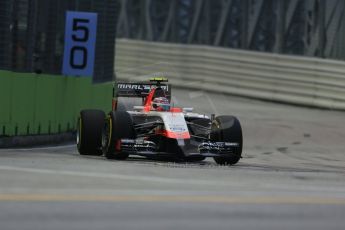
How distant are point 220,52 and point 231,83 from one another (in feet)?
5.28

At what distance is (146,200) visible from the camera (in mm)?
9492

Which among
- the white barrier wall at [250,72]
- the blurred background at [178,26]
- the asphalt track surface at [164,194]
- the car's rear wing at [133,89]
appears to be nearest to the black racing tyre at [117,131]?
the asphalt track surface at [164,194]

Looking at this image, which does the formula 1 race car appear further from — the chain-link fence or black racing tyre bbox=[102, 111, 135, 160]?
the chain-link fence

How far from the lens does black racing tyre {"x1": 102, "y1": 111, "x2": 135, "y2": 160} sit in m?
14.0

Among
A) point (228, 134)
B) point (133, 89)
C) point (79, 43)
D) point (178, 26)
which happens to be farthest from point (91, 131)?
point (178, 26)

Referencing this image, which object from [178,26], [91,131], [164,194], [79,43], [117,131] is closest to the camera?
[164,194]

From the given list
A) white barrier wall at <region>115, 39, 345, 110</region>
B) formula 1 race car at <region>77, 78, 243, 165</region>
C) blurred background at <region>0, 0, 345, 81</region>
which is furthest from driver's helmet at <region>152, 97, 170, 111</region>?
white barrier wall at <region>115, 39, 345, 110</region>

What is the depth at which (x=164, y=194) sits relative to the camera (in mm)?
10000

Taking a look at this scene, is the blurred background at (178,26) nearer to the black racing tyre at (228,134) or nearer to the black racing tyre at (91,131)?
the black racing tyre at (91,131)

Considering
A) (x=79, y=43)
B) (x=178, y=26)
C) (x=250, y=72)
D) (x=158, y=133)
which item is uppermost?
(x=79, y=43)

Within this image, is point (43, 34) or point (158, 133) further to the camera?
point (43, 34)

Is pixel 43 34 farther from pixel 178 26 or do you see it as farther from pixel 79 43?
pixel 178 26

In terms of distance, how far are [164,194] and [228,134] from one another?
15.1 feet

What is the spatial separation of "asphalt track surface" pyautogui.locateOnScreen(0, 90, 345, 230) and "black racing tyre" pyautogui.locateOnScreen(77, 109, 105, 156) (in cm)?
45
